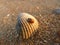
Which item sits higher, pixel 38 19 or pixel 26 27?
pixel 26 27

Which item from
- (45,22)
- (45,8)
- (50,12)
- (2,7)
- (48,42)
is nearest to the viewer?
(48,42)

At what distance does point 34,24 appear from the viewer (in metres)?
3.72

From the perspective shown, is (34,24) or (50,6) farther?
(50,6)

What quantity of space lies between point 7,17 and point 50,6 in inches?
50.8

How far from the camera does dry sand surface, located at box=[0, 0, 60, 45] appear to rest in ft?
12.0

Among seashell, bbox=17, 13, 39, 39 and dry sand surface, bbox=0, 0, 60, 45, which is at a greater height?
seashell, bbox=17, 13, 39, 39

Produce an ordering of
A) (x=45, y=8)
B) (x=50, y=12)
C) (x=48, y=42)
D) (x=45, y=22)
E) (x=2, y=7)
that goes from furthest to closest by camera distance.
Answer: (x=2, y=7)
(x=45, y=8)
(x=50, y=12)
(x=45, y=22)
(x=48, y=42)

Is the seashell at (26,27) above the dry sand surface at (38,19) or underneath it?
above

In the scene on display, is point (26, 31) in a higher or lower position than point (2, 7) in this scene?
higher

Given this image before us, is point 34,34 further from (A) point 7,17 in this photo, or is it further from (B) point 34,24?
(A) point 7,17

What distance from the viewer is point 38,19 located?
4348mm

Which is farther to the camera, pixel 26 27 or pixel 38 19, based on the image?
pixel 38 19

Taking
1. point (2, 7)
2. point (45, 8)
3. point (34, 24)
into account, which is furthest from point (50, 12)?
point (2, 7)

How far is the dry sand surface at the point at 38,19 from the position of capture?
3668 mm
